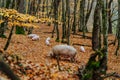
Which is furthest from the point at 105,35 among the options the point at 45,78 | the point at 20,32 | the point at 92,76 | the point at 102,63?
the point at 20,32

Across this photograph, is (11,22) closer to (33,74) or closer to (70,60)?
(33,74)

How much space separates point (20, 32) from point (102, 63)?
13.3 meters

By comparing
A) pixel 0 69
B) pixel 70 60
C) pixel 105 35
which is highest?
pixel 0 69

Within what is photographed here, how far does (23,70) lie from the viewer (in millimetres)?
8930

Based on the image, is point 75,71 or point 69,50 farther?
point 69,50

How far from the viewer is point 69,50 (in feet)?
44.7

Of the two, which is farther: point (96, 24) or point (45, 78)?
point (96, 24)

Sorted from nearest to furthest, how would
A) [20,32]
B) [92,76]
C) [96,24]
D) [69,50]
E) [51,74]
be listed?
[92,76]
[51,74]
[69,50]
[96,24]
[20,32]

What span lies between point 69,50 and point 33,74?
4992 millimetres

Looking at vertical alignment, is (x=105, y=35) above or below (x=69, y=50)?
above

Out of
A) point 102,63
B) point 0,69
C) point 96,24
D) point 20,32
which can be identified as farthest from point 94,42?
point 0,69

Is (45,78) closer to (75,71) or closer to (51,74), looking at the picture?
(51,74)

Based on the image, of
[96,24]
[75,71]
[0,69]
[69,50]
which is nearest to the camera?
[0,69]

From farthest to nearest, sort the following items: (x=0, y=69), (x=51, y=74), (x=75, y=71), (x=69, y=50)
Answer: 1. (x=69, y=50)
2. (x=75, y=71)
3. (x=51, y=74)
4. (x=0, y=69)
